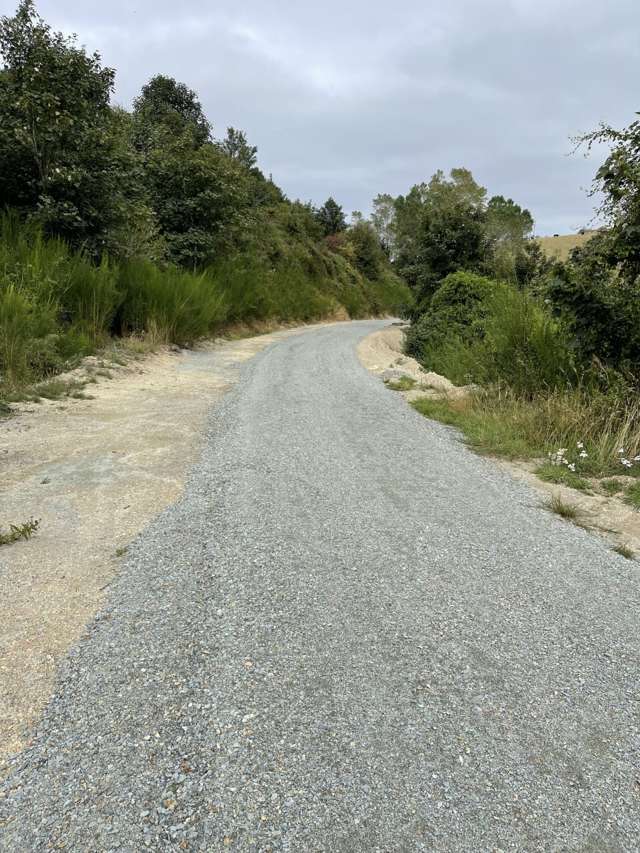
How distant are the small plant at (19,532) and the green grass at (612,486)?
435 cm

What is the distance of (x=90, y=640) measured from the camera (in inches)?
82.4

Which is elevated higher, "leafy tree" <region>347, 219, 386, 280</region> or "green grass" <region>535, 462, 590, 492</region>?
"leafy tree" <region>347, 219, 386, 280</region>

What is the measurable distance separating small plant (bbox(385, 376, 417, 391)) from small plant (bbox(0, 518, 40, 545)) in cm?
640

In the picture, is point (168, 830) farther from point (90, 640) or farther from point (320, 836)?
point (90, 640)

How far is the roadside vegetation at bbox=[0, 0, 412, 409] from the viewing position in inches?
310

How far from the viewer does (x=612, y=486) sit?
4340 millimetres

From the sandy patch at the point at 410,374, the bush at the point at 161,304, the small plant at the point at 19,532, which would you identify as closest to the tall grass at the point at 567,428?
the sandy patch at the point at 410,374

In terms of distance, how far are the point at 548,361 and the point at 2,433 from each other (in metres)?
6.51

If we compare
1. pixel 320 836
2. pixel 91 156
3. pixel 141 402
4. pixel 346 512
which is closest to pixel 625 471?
pixel 346 512

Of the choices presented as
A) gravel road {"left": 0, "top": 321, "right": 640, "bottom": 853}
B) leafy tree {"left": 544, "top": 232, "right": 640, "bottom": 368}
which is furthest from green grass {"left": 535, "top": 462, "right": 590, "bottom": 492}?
leafy tree {"left": 544, "top": 232, "right": 640, "bottom": 368}

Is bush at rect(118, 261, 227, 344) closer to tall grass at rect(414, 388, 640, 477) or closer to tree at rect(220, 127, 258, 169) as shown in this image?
tall grass at rect(414, 388, 640, 477)

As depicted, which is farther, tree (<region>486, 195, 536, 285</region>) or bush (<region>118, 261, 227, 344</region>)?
tree (<region>486, 195, 536, 285</region>)

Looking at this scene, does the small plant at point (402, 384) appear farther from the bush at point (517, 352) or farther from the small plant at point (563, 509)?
the small plant at point (563, 509)

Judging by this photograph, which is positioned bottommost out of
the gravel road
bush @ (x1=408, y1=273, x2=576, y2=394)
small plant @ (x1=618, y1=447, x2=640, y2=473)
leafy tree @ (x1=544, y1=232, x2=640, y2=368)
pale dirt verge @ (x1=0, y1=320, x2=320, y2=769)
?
pale dirt verge @ (x1=0, y1=320, x2=320, y2=769)
